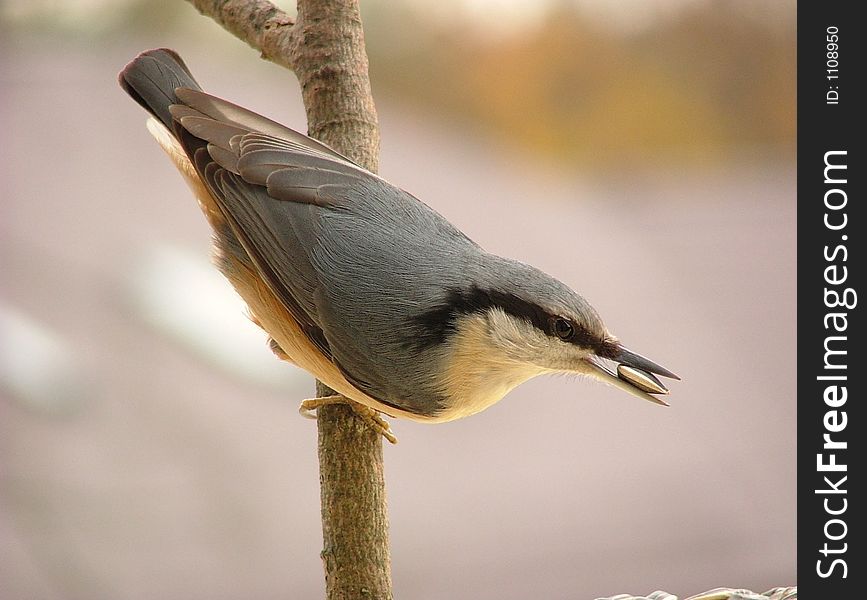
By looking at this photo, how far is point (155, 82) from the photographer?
1155mm

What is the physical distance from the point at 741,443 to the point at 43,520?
1.75 meters

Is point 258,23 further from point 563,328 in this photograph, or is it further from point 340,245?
point 563,328

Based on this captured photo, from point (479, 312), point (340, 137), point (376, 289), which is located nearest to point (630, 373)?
point (479, 312)

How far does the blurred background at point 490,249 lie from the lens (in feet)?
7.50

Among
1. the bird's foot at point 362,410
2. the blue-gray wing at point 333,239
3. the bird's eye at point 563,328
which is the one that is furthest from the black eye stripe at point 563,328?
the bird's foot at point 362,410

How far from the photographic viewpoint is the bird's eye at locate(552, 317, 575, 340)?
948 millimetres

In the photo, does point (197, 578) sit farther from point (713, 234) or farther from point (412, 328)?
point (713, 234)

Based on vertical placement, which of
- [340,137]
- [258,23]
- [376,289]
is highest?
[258,23]

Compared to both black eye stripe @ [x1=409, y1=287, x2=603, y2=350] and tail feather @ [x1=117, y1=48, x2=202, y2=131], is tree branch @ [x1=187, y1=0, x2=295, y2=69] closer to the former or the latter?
tail feather @ [x1=117, y1=48, x2=202, y2=131]

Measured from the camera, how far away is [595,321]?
953 mm

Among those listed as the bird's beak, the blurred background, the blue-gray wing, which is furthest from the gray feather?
the blurred background

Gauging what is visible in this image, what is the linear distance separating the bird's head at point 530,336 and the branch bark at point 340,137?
15cm

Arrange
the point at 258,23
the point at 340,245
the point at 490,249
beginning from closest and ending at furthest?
the point at 340,245
the point at 258,23
the point at 490,249

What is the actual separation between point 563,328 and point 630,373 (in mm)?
81
